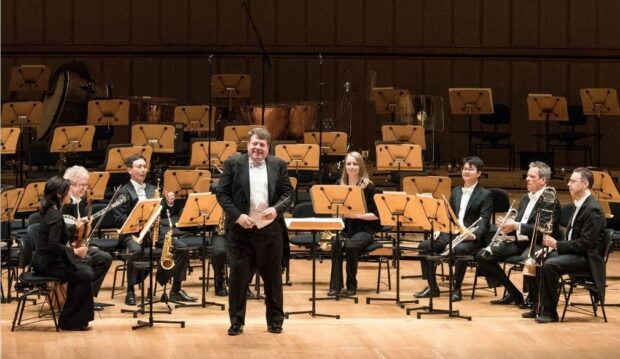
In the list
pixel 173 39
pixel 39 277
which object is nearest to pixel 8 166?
pixel 173 39

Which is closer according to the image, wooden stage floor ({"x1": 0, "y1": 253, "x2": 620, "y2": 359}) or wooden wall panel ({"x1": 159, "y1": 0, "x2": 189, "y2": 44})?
wooden stage floor ({"x1": 0, "y1": 253, "x2": 620, "y2": 359})

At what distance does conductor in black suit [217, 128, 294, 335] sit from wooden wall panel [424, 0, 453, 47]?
375 inches

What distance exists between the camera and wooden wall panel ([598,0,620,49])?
53.6 feet

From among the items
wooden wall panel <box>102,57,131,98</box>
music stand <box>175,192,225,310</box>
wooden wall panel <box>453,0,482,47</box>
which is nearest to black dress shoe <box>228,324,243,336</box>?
music stand <box>175,192,225,310</box>

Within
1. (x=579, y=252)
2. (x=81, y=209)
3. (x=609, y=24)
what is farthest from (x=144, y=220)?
(x=609, y=24)

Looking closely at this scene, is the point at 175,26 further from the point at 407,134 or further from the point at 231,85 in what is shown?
the point at 407,134

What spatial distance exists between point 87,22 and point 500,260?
9762 millimetres

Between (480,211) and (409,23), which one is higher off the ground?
(409,23)

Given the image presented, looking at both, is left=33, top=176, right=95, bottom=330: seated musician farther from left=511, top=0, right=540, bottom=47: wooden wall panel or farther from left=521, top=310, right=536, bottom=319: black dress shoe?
left=511, top=0, right=540, bottom=47: wooden wall panel

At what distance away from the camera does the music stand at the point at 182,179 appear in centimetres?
973

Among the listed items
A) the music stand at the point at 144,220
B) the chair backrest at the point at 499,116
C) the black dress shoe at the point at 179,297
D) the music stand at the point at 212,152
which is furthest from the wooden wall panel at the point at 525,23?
the music stand at the point at 144,220

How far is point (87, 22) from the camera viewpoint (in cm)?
1675

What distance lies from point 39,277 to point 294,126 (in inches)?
244

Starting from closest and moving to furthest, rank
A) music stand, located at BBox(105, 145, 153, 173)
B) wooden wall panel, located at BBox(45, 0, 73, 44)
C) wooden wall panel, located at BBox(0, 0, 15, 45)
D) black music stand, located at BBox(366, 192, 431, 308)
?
black music stand, located at BBox(366, 192, 431, 308) < music stand, located at BBox(105, 145, 153, 173) < wooden wall panel, located at BBox(0, 0, 15, 45) < wooden wall panel, located at BBox(45, 0, 73, 44)
